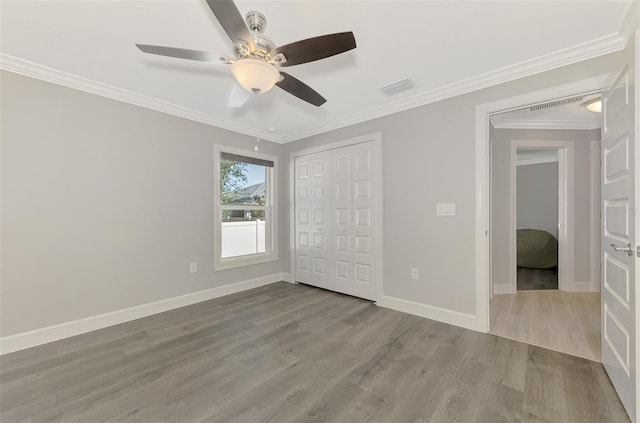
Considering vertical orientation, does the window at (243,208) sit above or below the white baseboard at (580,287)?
above

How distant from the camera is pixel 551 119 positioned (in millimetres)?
3684

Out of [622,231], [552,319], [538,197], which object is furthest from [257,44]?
[538,197]

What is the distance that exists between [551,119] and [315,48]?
402 cm

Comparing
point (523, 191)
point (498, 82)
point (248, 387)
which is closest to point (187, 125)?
point (248, 387)

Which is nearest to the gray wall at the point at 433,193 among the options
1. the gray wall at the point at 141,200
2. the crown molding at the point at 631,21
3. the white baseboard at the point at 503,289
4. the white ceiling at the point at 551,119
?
the gray wall at the point at 141,200

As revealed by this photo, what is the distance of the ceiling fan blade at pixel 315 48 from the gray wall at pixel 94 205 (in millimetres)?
2311

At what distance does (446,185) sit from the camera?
2.81 metres

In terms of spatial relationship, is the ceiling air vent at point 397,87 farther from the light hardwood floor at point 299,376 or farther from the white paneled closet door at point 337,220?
the light hardwood floor at point 299,376

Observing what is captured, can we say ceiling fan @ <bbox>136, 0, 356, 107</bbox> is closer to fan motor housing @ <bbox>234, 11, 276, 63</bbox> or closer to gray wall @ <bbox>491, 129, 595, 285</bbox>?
fan motor housing @ <bbox>234, 11, 276, 63</bbox>

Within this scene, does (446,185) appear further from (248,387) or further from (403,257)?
(248,387)

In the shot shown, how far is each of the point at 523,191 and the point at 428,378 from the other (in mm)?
6477

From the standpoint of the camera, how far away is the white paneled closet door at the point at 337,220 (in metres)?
3.47

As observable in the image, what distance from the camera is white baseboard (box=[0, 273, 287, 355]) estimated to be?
7.39ft

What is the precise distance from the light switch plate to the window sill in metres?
2.74
